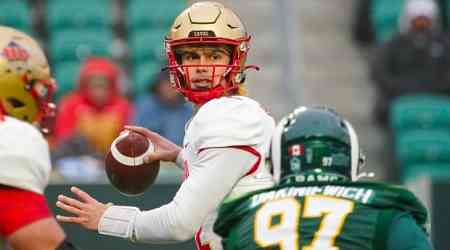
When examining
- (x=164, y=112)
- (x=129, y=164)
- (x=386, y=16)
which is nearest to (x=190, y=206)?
(x=129, y=164)

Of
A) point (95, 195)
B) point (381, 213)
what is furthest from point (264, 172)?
point (95, 195)

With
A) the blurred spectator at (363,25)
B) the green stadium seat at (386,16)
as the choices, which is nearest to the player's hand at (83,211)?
the green stadium seat at (386,16)

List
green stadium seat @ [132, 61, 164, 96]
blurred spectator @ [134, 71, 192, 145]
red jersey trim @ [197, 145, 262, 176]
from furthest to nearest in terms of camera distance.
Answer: green stadium seat @ [132, 61, 164, 96]
blurred spectator @ [134, 71, 192, 145]
red jersey trim @ [197, 145, 262, 176]

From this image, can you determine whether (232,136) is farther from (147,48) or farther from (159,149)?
(147,48)

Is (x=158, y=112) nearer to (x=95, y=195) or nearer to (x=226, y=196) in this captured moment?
(x=95, y=195)

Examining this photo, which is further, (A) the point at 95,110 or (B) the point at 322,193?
(A) the point at 95,110

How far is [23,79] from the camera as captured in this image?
216 inches

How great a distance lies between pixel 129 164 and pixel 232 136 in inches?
19.7

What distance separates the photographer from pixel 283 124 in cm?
420

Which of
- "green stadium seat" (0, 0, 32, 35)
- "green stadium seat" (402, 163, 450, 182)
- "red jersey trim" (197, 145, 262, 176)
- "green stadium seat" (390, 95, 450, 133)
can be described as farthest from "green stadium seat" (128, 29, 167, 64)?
"red jersey trim" (197, 145, 262, 176)

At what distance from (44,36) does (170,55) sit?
→ 241 inches

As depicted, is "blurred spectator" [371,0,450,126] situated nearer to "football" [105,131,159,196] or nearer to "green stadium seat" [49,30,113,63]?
"green stadium seat" [49,30,113,63]

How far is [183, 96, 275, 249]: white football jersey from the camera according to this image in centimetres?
470

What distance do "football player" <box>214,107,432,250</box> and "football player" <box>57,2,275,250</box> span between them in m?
0.50
